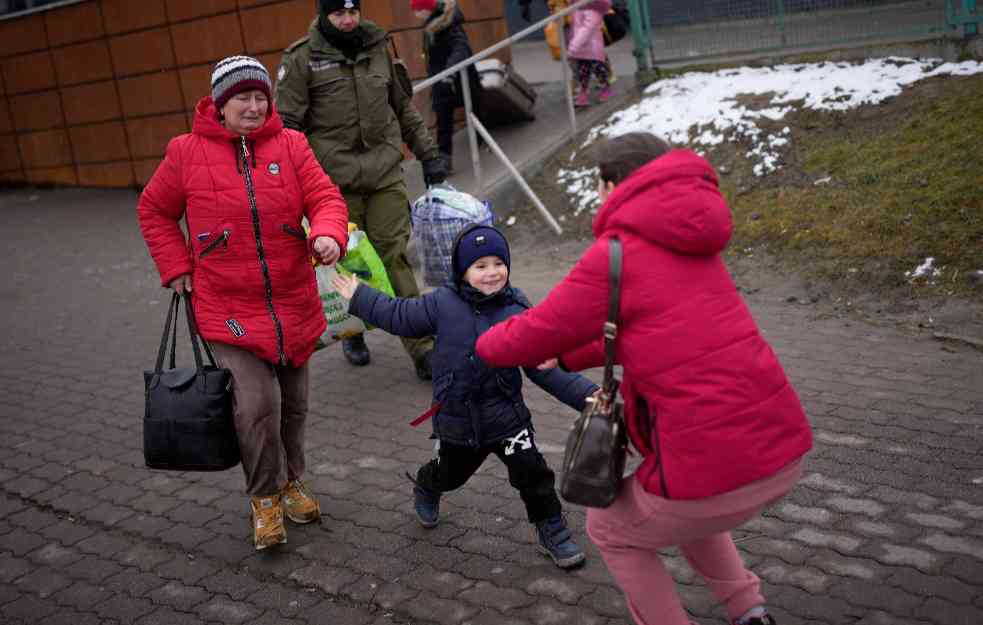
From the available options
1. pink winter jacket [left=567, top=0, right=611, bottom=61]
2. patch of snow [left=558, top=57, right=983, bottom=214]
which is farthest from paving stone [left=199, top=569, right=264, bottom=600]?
pink winter jacket [left=567, top=0, right=611, bottom=61]

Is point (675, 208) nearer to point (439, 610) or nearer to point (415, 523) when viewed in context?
point (439, 610)

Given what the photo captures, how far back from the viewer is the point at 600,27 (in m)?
10.5

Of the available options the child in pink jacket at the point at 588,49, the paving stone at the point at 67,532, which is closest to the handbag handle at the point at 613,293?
the paving stone at the point at 67,532

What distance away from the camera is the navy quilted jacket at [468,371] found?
3.79 metres

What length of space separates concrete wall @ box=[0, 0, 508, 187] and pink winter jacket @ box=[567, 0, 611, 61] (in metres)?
1.59

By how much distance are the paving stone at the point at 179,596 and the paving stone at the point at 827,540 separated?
226cm

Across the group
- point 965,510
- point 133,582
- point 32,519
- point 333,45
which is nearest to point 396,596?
point 133,582

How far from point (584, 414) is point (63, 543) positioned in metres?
2.82

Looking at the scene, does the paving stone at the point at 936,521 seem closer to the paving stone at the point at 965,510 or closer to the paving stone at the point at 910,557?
the paving stone at the point at 965,510

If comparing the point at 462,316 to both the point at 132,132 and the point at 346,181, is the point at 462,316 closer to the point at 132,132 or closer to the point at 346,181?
the point at 346,181

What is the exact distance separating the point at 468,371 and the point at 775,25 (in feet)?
23.9

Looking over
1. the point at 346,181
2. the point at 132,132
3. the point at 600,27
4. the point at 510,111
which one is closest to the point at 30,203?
the point at 132,132

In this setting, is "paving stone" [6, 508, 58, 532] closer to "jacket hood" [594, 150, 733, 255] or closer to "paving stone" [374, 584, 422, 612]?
"paving stone" [374, 584, 422, 612]

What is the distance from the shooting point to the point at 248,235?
4027 mm
